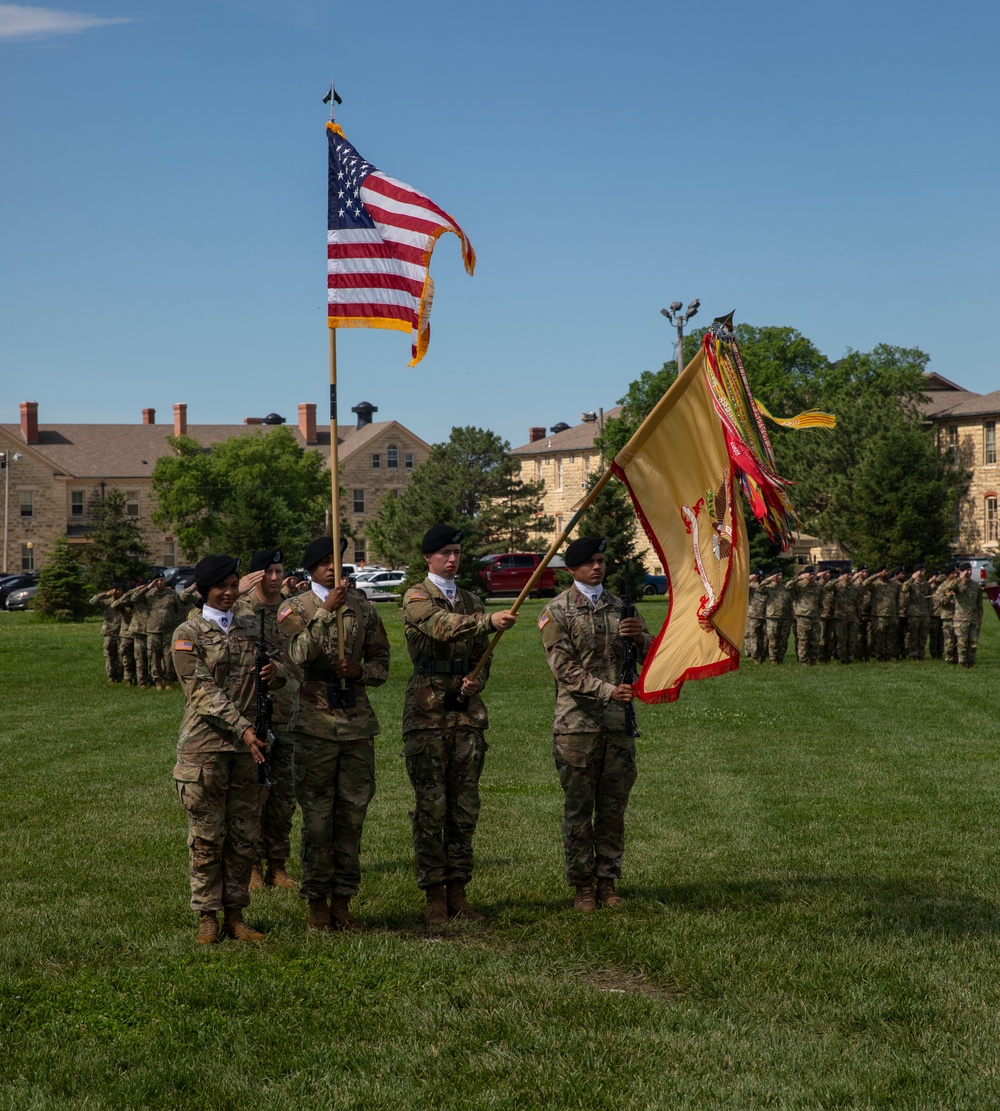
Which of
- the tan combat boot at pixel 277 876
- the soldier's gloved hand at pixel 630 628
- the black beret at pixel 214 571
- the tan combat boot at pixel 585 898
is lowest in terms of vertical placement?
the tan combat boot at pixel 277 876

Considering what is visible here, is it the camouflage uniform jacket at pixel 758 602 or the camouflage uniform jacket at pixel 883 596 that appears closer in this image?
the camouflage uniform jacket at pixel 758 602

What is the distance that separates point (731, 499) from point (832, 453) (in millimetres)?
60697

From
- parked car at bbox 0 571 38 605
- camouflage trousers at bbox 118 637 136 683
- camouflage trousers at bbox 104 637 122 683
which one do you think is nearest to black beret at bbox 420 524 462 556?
camouflage trousers at bbox 118 637 136 683

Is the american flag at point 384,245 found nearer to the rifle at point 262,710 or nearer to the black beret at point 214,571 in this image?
the black beret at point 214,571

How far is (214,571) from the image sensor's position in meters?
7.96

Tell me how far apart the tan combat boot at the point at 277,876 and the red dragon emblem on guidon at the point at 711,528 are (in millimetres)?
3744

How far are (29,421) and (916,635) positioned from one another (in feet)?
270

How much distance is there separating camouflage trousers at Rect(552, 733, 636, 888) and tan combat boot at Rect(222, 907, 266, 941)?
6.90 feet

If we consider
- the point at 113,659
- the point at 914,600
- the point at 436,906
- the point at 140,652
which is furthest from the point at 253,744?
the point at 914,600

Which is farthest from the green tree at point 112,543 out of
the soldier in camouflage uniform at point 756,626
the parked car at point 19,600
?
the soldier in camouflage uniform at point 756,626

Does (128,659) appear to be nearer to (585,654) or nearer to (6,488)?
(585,654)

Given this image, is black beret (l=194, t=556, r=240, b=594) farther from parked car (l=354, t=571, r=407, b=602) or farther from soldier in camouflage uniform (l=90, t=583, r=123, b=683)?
parked car (l=354, t=571, r=407, b=602)

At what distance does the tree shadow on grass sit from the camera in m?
8.02

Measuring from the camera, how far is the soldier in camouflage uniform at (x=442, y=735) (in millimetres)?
8234
